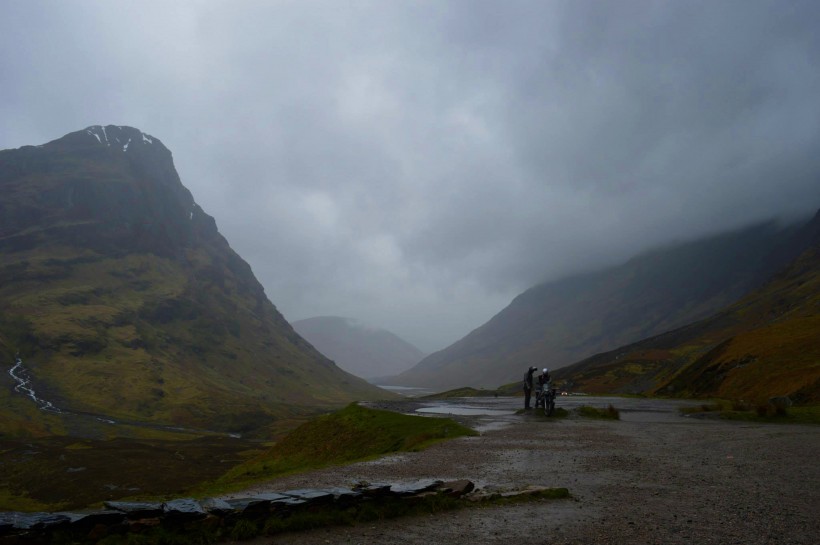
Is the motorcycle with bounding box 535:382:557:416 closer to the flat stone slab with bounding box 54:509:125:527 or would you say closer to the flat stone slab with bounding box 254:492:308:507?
the flat stone slab with bounding box 254:492:308:507

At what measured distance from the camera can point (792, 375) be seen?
4397cm

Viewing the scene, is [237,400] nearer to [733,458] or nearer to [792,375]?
[792,375]

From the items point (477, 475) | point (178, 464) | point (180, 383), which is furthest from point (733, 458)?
point (180, 383)

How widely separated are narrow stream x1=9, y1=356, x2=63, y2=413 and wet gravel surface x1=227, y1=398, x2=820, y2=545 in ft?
516

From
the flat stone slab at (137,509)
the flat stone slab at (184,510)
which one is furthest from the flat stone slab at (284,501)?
the flat stone slab at (137,509)

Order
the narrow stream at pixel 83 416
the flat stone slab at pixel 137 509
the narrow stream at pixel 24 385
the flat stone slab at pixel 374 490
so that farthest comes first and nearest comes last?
the narrow stream at pixel 24 385, the narrow stream at pixel 83 416, the flat stone slab at pixel 374 490, the flat stone slab at pixel 137 509

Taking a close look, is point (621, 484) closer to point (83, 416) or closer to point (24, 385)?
point (83, 416)

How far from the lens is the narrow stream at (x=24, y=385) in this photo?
142 meters

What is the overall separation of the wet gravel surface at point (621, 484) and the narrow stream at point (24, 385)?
6189 inches

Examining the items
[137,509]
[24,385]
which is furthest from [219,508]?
[24,385]

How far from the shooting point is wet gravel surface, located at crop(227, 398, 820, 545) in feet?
29.7

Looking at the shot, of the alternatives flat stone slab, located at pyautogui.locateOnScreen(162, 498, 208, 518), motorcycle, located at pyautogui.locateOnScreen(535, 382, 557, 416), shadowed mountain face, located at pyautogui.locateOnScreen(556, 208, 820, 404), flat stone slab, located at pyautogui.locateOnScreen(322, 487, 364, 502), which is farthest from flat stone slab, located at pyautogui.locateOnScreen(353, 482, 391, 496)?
shadowed mountain face, located at pyautogui.locateOnScreen(556, 208, 820, 404)

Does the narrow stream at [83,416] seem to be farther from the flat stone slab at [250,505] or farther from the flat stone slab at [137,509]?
the flat stone slab at [137,509]

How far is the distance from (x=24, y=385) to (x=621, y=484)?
19153 centimetres
